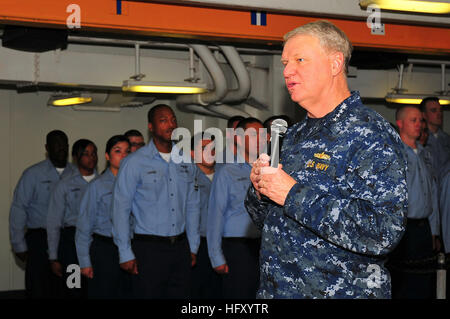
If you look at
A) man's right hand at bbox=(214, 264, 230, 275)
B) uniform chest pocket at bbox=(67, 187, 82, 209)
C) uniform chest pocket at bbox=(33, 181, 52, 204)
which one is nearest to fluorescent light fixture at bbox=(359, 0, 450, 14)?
man's right hand at bbox=(214, 264, 230, 275)

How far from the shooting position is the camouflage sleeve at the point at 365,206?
5.52ft

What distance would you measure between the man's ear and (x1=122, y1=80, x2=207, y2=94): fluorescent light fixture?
4826 mm

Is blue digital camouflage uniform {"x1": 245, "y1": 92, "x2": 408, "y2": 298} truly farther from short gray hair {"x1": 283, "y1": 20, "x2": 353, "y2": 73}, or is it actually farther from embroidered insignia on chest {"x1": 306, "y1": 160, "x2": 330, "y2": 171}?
short gray hair {"x1": 283, "y1": 20, "x2": 353, "y2": 73}

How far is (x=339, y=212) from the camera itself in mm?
1703

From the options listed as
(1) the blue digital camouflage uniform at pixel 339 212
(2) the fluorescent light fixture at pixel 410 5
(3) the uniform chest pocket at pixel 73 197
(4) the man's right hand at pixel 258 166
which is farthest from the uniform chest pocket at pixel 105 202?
(4) the man's right hand at pixel 258 166

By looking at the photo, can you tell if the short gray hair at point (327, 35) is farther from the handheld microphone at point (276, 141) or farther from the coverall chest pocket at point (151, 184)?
the coverall chest pocket at point (151, 184)

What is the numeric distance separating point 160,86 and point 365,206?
5164 millimetres

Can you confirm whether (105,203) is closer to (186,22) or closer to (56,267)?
(56,267)

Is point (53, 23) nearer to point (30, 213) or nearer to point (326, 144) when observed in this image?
point (326, 144)

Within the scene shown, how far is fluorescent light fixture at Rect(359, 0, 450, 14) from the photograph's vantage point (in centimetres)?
369

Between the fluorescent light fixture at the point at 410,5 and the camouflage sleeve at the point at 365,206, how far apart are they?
7.16ft

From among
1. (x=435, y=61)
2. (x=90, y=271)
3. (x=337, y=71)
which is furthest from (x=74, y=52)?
(x=337, y=71)

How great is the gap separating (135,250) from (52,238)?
1776mm
